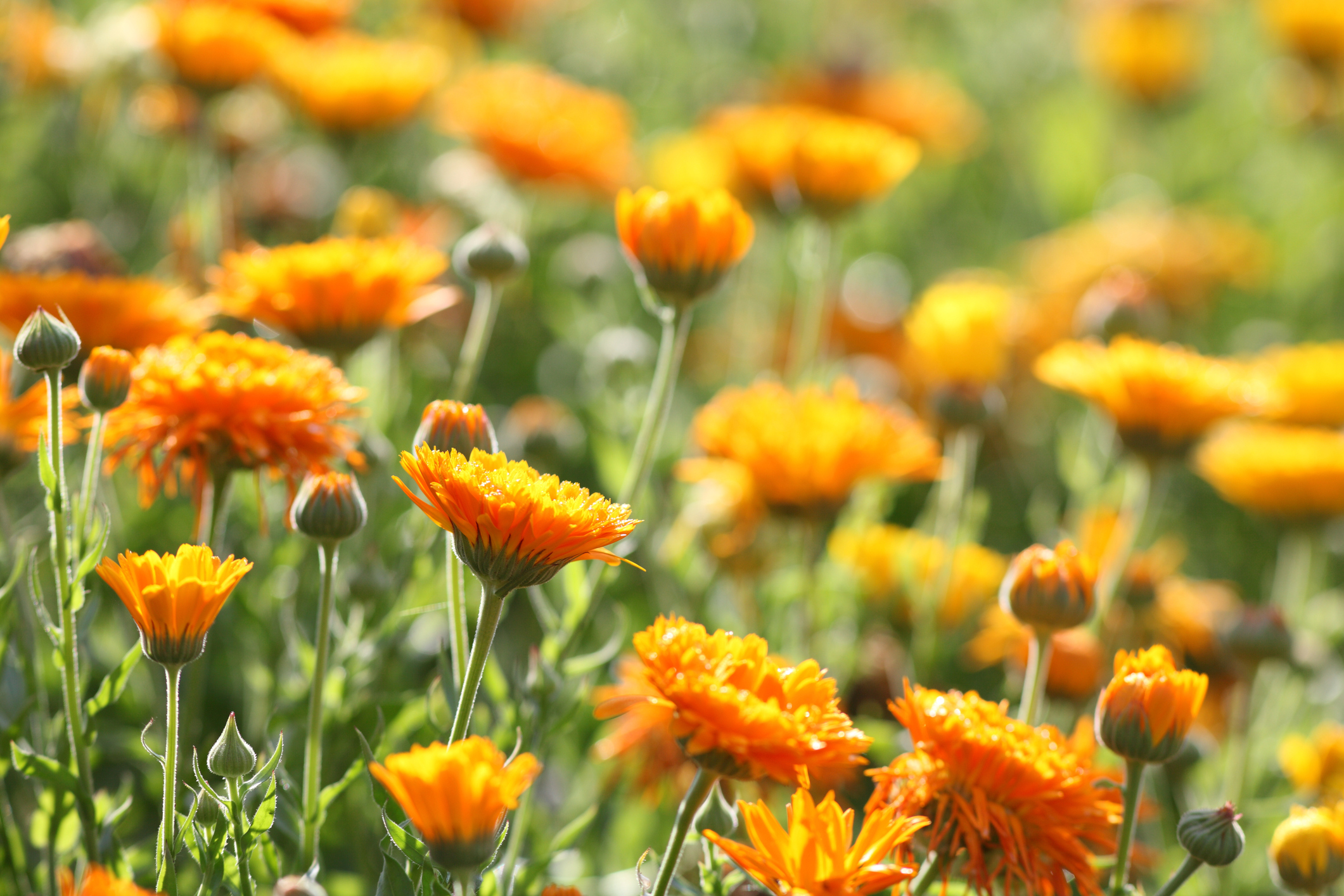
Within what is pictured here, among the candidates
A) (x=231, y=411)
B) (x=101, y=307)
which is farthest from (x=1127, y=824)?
(x=101, y=307)

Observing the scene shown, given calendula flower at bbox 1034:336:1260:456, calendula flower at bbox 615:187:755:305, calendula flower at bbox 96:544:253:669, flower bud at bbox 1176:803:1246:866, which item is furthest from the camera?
calendula flower at bbox 1034:336:1260:456

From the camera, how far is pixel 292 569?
1854 millimetres

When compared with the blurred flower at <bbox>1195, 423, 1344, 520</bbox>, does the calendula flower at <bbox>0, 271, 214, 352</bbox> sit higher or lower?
higher

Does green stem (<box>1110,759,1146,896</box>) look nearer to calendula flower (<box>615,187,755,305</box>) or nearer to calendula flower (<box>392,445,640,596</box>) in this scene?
calendula flower (<box>392,445,640,596</box>)

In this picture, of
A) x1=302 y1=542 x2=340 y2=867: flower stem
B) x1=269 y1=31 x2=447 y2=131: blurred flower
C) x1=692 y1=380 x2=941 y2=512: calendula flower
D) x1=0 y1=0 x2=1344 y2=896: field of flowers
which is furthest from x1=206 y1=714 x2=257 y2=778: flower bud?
x1=269 y1=31 x2=447 y2=131: blurred flower

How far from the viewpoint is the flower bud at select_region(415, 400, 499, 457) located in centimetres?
118

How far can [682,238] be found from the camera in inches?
56.8

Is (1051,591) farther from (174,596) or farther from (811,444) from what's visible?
(174,596)

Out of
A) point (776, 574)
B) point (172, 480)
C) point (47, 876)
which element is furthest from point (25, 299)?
point (776, 574)

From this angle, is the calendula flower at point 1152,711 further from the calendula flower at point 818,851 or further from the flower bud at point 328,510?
the flower bud at point 328,510

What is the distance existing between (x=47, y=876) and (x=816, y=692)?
2.78 ft

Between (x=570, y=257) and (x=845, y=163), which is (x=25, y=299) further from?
(x=570, y=257)

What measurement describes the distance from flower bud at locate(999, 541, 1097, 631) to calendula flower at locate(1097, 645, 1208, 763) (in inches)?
7.2

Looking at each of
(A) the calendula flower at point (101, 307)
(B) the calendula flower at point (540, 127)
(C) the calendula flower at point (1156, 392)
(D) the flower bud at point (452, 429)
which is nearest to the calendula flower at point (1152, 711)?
(D) the flower bud at point (452, 429)
